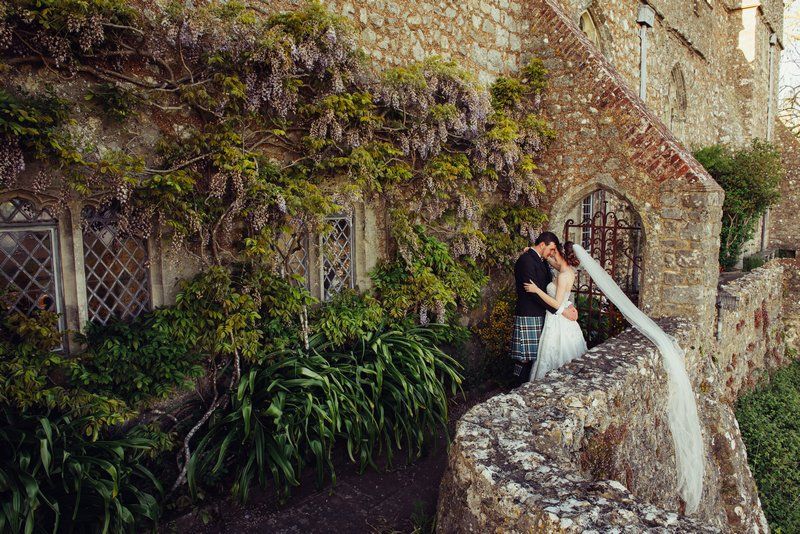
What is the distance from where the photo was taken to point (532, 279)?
18.2ft

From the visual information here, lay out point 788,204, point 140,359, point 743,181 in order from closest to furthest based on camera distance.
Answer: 1. point 140,359
2. point 743,181
3. point 788,204

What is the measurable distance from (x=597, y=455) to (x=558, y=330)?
2.44 m

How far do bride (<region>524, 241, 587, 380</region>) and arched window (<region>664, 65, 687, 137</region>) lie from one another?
28.4 ft

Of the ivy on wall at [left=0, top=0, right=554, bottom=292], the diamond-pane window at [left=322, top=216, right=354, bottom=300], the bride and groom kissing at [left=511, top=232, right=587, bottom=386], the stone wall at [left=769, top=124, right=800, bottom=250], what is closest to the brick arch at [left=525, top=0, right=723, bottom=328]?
the ivy on wall at [left=0, top=0, right=554, bottom=292]

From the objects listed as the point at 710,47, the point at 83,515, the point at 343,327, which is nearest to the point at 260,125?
the point at 343,327

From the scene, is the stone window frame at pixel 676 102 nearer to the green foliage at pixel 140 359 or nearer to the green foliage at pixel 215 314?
the green foliage at pixel 215 314

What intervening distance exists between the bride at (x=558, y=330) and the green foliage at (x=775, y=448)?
401 cm

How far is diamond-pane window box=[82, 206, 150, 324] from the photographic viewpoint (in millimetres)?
3904

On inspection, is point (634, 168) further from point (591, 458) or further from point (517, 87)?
point (591, 458)

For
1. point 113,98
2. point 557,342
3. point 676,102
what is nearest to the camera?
point 113,98

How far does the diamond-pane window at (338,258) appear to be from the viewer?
550 cm

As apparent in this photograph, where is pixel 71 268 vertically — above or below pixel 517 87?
below

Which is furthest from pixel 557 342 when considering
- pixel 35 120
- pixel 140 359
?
pixel 35 120

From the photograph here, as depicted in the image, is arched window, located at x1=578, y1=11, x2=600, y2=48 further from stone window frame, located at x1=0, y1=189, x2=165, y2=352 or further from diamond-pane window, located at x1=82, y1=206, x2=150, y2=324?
stone window frame, located at x1=0, y1=189, x2=165, y2=352
